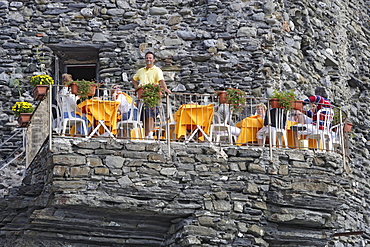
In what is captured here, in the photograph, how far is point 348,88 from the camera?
1930 centimetres

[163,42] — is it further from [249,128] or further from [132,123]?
[132,123]

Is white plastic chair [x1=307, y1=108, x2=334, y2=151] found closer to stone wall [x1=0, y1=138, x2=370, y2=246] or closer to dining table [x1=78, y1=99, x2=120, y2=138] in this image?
stone wall [x1=0, y1=138, x2=370, y2=246]

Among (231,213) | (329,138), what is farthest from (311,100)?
(231,213)

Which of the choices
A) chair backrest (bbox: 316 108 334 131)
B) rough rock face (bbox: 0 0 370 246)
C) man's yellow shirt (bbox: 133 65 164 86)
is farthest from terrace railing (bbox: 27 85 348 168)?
rough rock face (bbox: 0 0 370 246)

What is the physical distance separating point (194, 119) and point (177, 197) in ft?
4.42

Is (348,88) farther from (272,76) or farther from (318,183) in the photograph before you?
(318,183)

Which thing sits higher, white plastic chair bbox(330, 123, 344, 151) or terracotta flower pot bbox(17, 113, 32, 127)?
terracotta flower pot bbox(17, 113, 32, 127)

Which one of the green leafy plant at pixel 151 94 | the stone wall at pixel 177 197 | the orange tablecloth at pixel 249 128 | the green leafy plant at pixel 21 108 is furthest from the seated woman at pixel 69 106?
the green leafy plant at pixel 21 108

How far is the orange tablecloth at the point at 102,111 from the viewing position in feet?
43.1

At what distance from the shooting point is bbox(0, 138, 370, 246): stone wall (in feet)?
41.7

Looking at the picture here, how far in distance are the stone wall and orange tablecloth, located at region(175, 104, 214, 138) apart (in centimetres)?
36

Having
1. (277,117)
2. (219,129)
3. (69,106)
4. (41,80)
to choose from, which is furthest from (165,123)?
(41,80)

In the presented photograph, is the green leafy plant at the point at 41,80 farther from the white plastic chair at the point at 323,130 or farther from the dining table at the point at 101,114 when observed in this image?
the white plastic chair at the point at 323,130

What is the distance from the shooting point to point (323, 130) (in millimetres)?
14109
